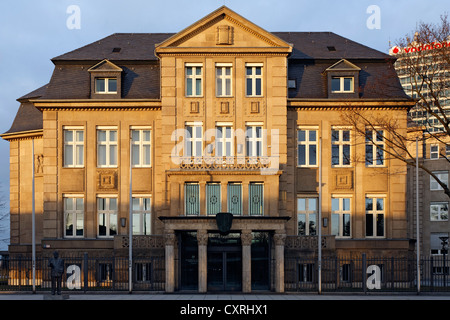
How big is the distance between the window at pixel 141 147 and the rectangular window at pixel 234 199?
18.4 feet

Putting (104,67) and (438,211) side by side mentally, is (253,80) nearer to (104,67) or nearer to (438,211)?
(104,67)

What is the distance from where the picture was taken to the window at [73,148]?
122 ft

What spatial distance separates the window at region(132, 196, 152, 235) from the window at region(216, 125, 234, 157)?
543cm

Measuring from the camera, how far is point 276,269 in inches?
1315

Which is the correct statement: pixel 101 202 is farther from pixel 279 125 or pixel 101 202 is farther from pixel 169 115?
pixel 279 125

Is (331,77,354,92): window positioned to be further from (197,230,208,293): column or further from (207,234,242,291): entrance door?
(197,230,208,293): column

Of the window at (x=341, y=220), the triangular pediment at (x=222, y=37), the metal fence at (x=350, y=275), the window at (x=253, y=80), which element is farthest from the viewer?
the window at (x=341, y=220)

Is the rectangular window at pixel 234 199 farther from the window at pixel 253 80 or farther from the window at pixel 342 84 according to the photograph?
the window at pixel 342 84

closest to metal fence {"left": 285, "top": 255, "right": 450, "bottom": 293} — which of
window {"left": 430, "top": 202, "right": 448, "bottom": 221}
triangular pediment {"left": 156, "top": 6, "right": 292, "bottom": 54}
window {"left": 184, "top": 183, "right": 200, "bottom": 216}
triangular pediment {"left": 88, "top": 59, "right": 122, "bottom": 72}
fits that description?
window {"left": 184, "top": 183, "right": 200, "bottom": 216}

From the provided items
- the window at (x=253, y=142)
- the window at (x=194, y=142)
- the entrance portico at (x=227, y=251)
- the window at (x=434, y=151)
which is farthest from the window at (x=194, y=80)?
the window at (x=434, y=151)

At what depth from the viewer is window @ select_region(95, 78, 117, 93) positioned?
37344 mm

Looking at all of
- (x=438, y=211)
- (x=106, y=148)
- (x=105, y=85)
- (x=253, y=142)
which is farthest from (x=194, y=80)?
(x=438, y=211)

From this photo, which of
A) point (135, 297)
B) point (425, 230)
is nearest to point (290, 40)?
point (135, 297)

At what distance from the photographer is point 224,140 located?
35.8 m
